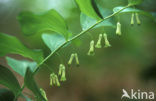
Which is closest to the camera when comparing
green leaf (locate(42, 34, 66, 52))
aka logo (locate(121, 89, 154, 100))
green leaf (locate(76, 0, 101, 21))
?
green leaf (locate(76, 0, 101, 21))

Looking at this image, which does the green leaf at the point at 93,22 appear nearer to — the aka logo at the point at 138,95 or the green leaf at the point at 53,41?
the green leaf at the point at 53,41

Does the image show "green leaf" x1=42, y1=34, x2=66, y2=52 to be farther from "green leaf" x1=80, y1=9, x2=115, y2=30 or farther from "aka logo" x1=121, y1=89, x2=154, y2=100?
"aka logo" x1=121, y1=89, x2=154, y2=100

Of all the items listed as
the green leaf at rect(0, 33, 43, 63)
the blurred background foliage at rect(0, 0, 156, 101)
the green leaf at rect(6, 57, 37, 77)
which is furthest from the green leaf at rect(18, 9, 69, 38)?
the blurred background foliage at rect(0, 0, 156, 101)

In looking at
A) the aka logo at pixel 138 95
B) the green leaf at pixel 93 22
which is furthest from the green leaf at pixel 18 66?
the aka logo at pixel 138 95

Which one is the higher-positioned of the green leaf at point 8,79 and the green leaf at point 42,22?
the green leaf at point 42,22

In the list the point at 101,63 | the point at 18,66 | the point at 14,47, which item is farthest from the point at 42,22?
the point at 101,63

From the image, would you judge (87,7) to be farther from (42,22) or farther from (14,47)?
(14,47)
